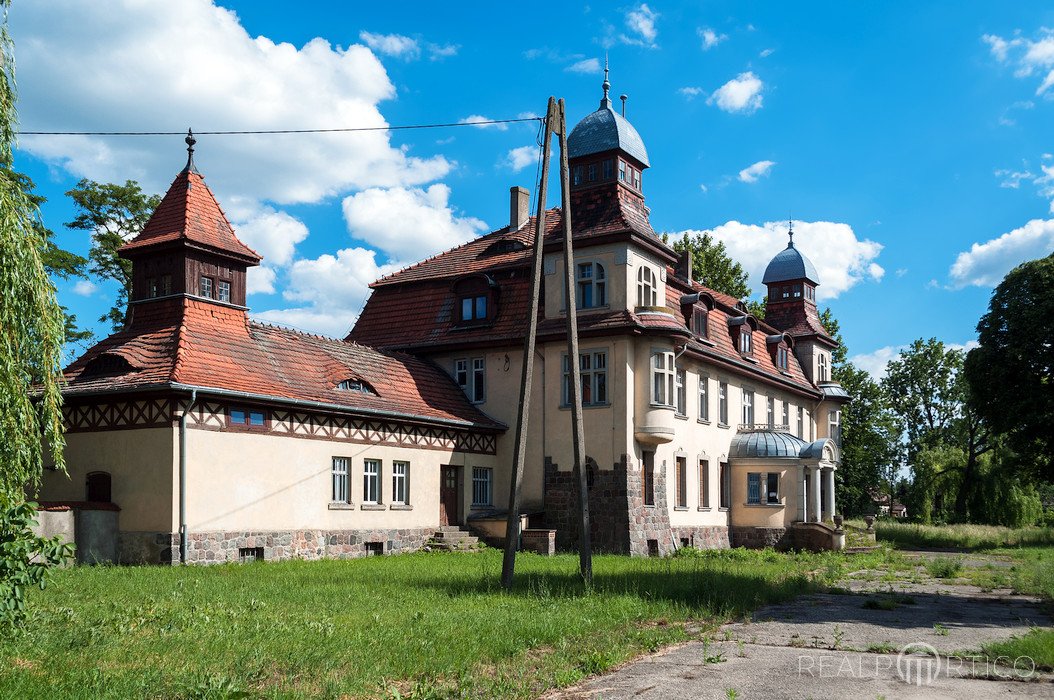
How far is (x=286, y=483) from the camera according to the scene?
24.5 metres

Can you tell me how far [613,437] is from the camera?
2955cm

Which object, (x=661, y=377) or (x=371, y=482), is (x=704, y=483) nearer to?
(x=661, y=377)

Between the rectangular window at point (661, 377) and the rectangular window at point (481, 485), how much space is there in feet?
19.0

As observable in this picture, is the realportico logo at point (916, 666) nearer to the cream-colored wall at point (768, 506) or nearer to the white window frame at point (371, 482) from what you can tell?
the white window frame at point (371, 482)

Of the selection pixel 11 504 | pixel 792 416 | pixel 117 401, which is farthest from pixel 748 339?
pixel 11 504

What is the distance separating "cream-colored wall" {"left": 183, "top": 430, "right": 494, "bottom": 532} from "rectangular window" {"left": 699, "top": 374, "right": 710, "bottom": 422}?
9852 mm

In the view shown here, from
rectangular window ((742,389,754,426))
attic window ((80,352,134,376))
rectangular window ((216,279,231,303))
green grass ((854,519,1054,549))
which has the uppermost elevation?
rectangular window ((216,279,231,303))

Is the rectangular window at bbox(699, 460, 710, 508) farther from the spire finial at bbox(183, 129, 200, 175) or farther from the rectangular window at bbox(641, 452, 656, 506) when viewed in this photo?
the spire finial at bbox(183, 129, 200, 175)

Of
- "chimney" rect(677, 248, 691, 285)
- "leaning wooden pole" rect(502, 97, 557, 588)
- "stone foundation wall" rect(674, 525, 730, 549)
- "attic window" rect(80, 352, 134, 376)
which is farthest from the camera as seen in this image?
"chimney" rect(677, 248, 691, 285)

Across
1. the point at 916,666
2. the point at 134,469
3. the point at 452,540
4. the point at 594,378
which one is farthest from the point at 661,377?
the point at 916,666

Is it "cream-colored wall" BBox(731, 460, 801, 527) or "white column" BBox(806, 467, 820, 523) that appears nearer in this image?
"cream-colored wall" BBox(731, 460, 801, 527)

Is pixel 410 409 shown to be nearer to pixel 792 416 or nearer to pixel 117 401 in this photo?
pixel 117 401

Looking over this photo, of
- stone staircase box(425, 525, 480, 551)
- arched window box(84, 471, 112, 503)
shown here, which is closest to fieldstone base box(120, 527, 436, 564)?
stone staircase box(425, 525, 480, 551)

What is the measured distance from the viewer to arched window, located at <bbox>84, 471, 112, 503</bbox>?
22.8 meters
